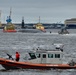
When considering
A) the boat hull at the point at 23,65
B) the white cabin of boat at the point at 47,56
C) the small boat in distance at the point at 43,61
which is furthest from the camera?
the white cabin of boat at the point at 47,56

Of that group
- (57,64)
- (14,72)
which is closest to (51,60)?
(57,64)

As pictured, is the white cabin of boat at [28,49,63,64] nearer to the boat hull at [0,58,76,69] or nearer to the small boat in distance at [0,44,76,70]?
the small boat in distance at [0,44,76,70]

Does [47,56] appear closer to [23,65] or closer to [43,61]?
[43,61]

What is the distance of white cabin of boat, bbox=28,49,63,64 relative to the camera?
205 feet

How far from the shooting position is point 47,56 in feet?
206

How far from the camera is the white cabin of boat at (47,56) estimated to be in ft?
205

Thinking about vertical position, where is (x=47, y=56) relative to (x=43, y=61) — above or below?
above

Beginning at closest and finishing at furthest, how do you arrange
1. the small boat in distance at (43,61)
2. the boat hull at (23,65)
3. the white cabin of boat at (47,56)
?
1. the boat hull at (23,65)
2. the small boat in distance at (43,61)
3. the white cabin of boat at (47,56)

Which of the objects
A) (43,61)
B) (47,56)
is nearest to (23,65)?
(43,61)

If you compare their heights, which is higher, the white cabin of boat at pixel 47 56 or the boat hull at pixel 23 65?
the white cabin of boat at pixel 47 56

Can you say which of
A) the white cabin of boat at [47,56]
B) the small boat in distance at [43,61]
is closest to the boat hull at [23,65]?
the small boat in distance at [43,61]

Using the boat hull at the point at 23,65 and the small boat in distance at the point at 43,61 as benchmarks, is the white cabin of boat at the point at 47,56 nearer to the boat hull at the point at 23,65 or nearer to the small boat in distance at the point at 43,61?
the small boat in distance at the point at 43,61

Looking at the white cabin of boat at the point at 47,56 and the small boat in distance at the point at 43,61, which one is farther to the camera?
the white cabin of boat at the point at 47,56

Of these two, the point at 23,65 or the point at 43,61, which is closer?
the point at 23,65
